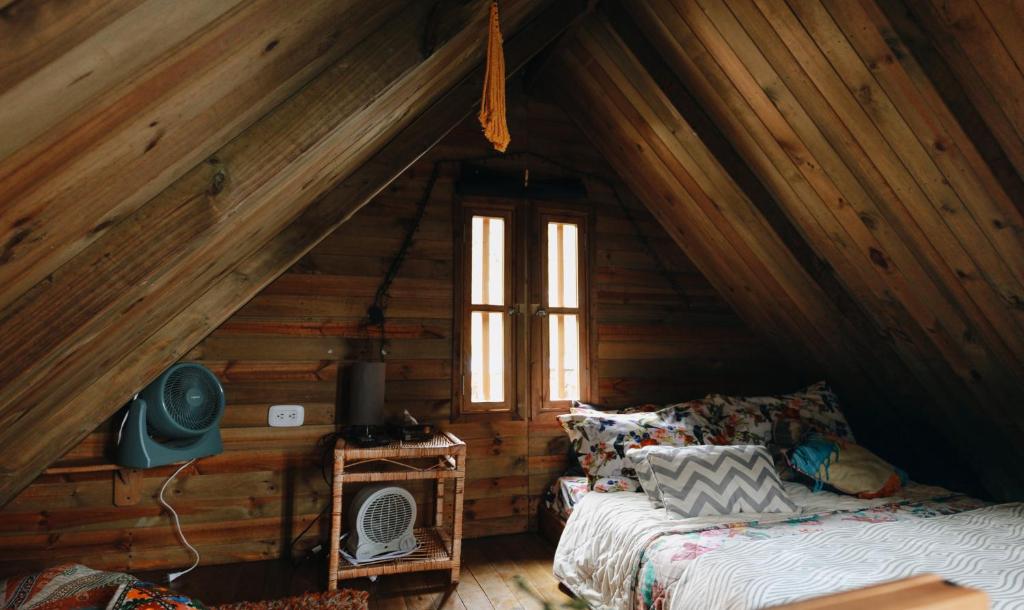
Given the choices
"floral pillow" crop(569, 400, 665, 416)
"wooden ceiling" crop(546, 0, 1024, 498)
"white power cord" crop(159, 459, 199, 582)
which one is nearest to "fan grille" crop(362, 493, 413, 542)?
"white power cord" crop(159, 459, 199, 582)

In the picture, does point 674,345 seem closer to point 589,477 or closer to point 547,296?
point 547,296

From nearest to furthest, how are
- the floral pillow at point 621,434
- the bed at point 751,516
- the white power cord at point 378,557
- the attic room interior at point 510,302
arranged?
the attic room interior at point 510,302, the bed at point 751,516, the white power cord at point 378,557, the floral pillow at point 621,434

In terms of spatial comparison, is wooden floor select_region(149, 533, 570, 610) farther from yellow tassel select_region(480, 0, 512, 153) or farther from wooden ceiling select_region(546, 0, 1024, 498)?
wooden ceiling select_region(546, 0, 1024, 498)

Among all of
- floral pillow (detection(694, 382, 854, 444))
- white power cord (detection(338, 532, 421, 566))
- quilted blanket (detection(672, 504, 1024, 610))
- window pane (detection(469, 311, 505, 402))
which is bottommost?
white power cord (detection(338, 532, 421, 566))

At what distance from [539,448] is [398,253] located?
1367 millimetres

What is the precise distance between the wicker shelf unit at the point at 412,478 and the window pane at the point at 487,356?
430 millimetres

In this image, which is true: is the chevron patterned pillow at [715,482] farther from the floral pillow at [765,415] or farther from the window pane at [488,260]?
the window pane at [488,260]

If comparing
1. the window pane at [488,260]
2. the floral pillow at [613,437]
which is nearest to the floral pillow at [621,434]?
the floral pillow at [613,437]

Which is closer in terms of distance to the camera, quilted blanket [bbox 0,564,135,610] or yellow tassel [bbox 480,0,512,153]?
yellow tassel [bbox 480,0,512,153]

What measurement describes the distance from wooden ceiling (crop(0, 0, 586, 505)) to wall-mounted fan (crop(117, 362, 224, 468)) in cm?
28

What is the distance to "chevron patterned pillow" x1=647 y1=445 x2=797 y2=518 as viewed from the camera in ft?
7.61

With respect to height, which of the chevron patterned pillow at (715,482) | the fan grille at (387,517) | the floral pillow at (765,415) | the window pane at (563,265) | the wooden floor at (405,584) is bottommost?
the wooden floor at (405,584)

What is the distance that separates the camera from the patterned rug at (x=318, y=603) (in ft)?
7.51

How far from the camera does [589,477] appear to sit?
2.83 m
